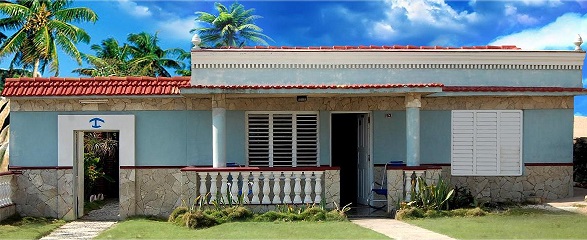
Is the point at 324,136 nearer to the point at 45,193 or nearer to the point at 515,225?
the point at 515,225

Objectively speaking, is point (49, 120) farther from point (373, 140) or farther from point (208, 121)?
point (373, 140)

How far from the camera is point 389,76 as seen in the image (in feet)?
50.7

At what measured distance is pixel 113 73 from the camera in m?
26.6

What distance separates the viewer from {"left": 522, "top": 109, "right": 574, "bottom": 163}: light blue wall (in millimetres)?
15453

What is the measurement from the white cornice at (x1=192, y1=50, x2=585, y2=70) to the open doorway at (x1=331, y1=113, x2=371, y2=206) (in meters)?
1.37

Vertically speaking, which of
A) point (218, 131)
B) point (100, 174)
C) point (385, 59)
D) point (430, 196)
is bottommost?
point (100, 174)

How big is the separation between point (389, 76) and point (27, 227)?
27.6 ft

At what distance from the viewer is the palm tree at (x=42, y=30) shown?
1169 inches

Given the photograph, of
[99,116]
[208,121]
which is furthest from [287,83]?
[99,116]

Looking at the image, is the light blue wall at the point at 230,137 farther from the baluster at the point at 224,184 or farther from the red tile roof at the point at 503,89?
the baluster at the point at 224,184

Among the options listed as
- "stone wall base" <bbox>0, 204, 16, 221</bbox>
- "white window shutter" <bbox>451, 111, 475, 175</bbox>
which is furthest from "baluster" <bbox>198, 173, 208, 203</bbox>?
"white window shutter" <bbox>451, 111, 475, 175</bbox>

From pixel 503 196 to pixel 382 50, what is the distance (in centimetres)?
437

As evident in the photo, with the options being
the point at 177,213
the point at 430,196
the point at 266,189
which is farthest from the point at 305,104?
the point at 177,213

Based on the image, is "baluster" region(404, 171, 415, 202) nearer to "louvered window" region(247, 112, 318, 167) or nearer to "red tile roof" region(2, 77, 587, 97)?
"red tile roof" region(2, 77, 587, 97)
